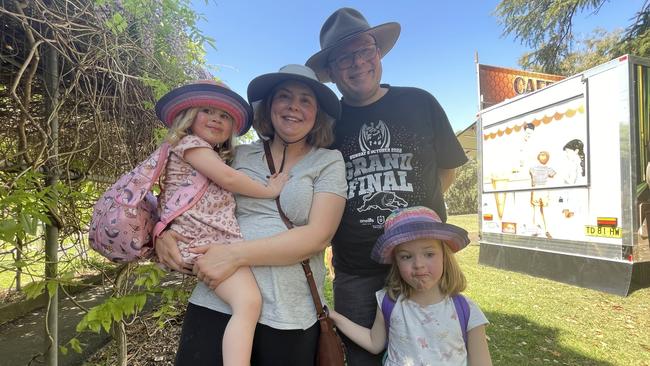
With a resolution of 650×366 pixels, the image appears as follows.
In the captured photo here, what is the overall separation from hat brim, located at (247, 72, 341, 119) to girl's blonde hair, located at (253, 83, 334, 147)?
0.03 m

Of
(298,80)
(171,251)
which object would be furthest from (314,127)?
(171,251)

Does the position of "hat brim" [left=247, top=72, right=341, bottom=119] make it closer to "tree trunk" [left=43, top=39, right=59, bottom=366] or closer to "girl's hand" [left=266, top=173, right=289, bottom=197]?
"girl's hand" [left=266, top=173, right=289, bottom=197]

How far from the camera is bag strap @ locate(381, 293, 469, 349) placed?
1618mm

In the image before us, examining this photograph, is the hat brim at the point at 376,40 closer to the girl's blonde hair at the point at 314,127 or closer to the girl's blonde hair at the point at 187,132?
the girl's blonde hair at the point at 314,127

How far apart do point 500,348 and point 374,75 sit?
10.7 ft

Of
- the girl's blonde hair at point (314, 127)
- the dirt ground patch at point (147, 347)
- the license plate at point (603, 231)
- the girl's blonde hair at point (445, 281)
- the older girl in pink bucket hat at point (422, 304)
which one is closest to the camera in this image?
the older girl in pink bucket hat at point (422, 304)

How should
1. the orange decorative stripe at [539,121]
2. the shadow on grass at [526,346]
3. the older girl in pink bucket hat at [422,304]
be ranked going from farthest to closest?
the orange decorative stripe at [539,121] → the shadow on grass at [526,346] → the older girl in pink bucket hat at [422,304]

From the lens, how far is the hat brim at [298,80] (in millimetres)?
1717

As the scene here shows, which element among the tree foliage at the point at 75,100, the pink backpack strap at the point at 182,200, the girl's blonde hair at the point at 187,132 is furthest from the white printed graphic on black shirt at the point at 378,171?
the tree foliage at the point at 75,100

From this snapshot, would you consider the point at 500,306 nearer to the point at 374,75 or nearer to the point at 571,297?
the point at 571,297

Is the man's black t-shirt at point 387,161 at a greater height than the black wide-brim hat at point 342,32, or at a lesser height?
lesser

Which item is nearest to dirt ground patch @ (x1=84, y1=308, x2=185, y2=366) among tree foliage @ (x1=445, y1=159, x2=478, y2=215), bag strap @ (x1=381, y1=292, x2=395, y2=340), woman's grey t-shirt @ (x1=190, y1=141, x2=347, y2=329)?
woman's grey t-shirt @ (x1=190, y1=141, x2=347, y2=329)

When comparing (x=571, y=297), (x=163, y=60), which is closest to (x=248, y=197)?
(x=163, y=60)

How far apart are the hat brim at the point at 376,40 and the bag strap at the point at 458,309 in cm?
133
